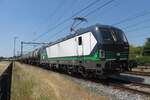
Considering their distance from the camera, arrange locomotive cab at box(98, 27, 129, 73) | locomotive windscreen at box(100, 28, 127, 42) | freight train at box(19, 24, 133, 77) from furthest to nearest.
Answer: locomotive windscreen at box(100, 28, 127, 42) < freight train at box(19, 24, 133, 77) < locomotive cab at box(98, 27, 129, 73)

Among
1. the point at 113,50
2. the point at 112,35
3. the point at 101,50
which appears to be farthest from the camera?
the point at 112,35

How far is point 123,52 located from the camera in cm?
1520

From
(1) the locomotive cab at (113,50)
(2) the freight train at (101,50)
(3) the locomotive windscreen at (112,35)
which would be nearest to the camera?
(1) the locomotive cab at (113,50)

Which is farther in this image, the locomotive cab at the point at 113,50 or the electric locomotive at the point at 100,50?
the electric locomotive at the point at 100,50

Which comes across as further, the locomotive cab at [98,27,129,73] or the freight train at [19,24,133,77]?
the freight train at [19,24,133,77]

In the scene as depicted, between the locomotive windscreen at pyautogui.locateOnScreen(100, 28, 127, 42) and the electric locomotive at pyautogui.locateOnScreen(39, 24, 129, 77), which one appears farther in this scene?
the locomotive windscreen at pyautogui.locateOnScreen(100, 28, 127, 42)

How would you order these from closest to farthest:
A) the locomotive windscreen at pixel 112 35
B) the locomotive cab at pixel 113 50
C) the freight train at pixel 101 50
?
the locomotive cab at pixel 113 50, the freight train at pixel 101 50, the locomotive windscreen at pixel 112 35

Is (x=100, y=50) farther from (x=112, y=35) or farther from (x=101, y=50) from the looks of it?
(x=112, y=35)

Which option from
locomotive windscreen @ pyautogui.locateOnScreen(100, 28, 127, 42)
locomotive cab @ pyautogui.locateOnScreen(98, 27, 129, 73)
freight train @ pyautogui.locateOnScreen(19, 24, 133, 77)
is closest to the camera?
locomotive cab @ pyautogui.locateOnScreen(98, 27, 129, 73)

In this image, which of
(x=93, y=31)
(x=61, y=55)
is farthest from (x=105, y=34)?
(x=61, y=55)

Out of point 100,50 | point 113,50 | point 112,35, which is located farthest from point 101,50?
point 112,35

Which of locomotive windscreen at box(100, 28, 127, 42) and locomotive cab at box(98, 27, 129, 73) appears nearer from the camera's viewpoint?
locomotive cab at box(98, 27, 129, 73)

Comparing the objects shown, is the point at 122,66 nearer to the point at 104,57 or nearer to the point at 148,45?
the point at 104,57

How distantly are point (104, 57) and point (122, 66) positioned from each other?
1406mm
